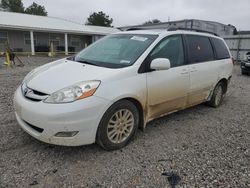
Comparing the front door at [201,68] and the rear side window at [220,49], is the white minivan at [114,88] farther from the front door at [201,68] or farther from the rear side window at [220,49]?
the rear side window at [220,49]

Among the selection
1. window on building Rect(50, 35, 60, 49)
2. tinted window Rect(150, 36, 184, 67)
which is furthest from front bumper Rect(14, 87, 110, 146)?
window on building Rect(50, 35, 60, 49)

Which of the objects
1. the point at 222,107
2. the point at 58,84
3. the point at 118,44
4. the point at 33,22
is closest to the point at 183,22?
the point at 33,22

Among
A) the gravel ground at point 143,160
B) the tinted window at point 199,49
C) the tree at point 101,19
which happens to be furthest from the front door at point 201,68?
the tree at point 101,19

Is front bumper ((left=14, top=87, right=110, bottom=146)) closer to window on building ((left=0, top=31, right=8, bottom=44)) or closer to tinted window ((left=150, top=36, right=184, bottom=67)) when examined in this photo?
tinted window ((left=150, top=36, right=184, bottom=67))

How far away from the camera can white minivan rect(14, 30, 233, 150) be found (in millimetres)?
2850

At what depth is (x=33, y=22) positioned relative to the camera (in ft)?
83.2

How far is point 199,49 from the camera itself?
4766 millimetres

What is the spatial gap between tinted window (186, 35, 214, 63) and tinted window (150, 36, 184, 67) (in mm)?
281

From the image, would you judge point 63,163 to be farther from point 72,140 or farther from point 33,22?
point 33,22

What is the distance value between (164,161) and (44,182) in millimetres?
1554

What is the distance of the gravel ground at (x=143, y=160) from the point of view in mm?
2697

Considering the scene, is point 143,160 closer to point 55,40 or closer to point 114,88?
point 114,88

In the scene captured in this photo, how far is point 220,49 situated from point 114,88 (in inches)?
142

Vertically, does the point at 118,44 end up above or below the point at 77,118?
above
